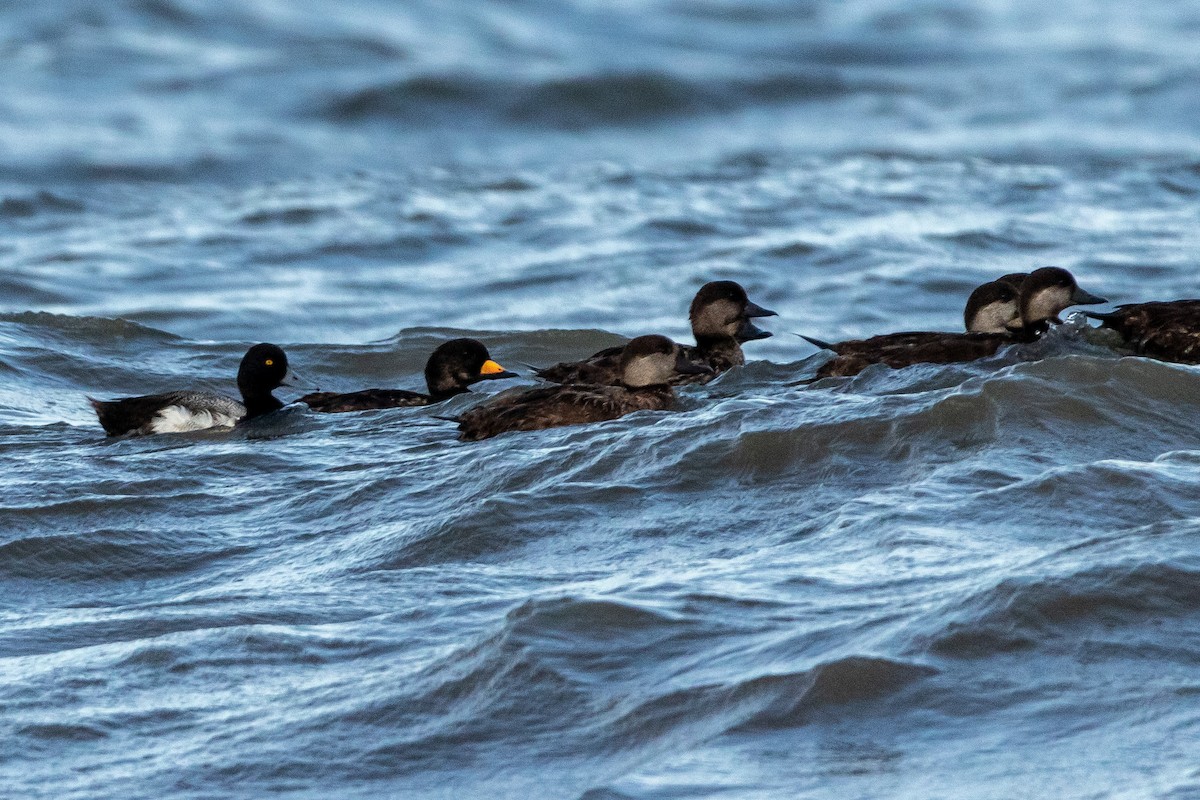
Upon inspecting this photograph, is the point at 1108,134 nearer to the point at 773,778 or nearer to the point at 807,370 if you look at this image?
the point at 807,370

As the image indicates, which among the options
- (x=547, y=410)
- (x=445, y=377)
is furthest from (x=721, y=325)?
(x=547, y=410)

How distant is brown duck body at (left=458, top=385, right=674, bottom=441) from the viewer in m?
8.23

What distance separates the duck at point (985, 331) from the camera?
8.97m

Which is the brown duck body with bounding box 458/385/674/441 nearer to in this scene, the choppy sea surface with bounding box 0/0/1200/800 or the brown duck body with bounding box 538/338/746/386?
the choppy sea surface with bounding box 0/0/1200/800

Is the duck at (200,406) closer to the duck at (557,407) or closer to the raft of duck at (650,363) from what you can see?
the raft of duck at (650,363)

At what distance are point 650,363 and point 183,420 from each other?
233 centimetres

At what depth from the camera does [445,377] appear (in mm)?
9711

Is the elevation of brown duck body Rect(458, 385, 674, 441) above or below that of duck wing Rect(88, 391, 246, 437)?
below

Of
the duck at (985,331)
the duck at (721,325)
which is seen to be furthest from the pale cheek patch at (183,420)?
the duck at (985,331)

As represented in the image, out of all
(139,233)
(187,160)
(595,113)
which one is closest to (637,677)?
(139,233)

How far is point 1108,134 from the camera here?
20.6m

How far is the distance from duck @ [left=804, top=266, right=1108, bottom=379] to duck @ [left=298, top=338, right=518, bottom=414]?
1795 mm

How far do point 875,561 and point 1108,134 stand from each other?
15.9 metres

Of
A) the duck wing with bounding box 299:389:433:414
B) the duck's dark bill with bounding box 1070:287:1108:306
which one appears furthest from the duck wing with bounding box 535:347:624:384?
the duck's dark bill with bounding box 1070:287:1108:306
